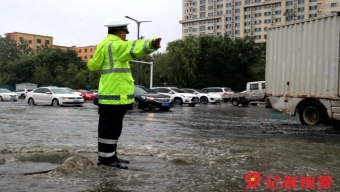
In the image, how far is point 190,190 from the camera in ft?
12.3

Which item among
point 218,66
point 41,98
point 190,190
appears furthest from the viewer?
point 218,66

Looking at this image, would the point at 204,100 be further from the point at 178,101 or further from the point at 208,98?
the point at 178,101

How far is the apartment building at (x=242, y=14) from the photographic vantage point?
330 feet

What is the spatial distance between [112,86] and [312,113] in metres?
8.62

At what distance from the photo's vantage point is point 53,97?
23453 mm

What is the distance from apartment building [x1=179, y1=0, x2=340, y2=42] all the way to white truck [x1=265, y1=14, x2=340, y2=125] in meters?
86.0

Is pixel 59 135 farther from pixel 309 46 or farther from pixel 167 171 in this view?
pixel 309 46

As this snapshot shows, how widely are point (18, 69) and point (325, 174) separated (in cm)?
7487

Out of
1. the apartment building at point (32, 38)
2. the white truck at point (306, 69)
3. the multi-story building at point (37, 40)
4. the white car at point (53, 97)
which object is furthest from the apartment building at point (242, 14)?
the white truck at point (306, 69)

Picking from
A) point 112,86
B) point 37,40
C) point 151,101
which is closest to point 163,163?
point 112,86

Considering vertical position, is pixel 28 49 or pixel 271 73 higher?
pixel 28 49

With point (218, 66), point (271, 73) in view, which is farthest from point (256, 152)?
point (218, 66)

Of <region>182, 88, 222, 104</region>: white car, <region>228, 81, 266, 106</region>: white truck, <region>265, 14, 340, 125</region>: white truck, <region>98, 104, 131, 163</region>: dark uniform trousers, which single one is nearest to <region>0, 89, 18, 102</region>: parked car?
<region>182, 88, 222, 104</region>: white car

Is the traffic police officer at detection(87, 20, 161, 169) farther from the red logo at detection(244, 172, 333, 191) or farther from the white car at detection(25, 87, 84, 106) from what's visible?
the white car at detection(25, 87, 84, 106)
